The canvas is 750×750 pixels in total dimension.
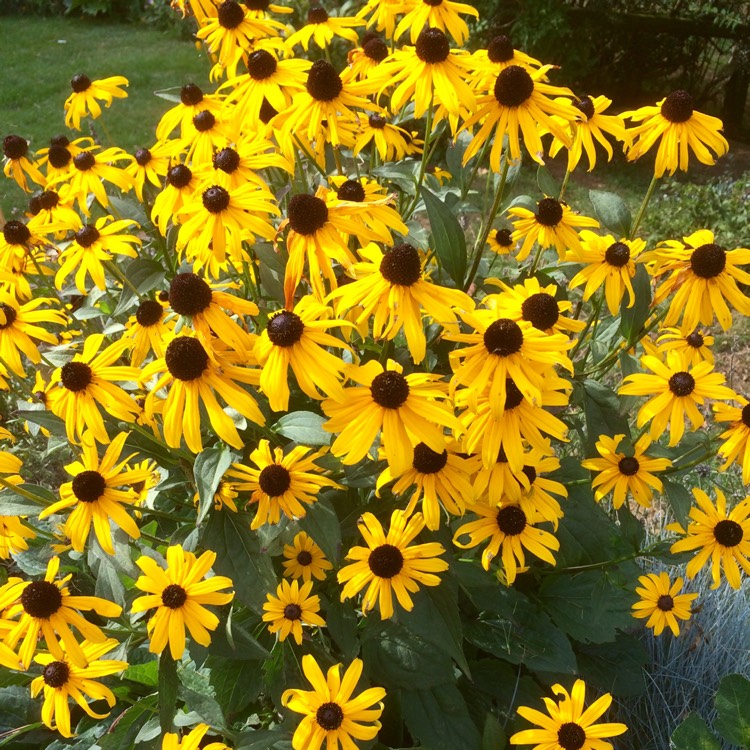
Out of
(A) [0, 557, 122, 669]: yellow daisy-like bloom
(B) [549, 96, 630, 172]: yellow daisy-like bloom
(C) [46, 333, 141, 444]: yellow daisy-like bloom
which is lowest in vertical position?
(A) [0, 557, 122, 669]: yellow daisy-like bloom

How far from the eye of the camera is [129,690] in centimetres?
201

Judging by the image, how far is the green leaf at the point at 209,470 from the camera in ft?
4.61

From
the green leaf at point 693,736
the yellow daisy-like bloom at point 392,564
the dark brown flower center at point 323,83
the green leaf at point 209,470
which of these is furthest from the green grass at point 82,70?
the green leaf at point 693,736

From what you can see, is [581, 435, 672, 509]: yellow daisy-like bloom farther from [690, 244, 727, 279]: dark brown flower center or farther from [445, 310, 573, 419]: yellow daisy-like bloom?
[445, 310, 573, 419]: yellow daisy-like bloom

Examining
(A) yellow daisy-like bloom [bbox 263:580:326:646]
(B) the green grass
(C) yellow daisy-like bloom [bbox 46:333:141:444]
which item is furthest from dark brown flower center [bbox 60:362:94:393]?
(B) the green grass

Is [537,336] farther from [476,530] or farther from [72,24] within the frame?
[72,24]

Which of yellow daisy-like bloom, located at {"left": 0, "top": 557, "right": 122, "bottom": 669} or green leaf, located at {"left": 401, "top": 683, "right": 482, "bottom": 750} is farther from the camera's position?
green leaf, located at {"left": 401, "top": 683, "right": 482, "bottom": 750}

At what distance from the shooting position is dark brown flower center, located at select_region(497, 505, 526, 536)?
5.67 feet

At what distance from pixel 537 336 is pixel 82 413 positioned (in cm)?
87

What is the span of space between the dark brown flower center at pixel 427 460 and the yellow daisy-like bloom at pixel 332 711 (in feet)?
1.39

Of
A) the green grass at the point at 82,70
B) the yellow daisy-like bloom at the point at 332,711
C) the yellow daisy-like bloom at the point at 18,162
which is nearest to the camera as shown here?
the yellow daisy-like bloom at the point at 332,711

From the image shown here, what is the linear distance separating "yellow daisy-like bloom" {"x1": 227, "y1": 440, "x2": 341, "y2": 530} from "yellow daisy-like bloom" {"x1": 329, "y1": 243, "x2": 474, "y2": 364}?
353 millimetres

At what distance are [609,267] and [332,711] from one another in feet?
3.76

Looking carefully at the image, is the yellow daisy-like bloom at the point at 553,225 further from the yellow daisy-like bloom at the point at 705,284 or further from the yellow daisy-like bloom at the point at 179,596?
the yellow daisy-like bloom at the point at 179,596
